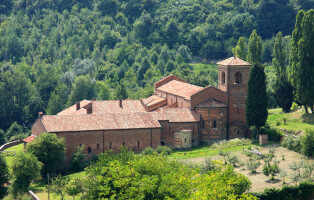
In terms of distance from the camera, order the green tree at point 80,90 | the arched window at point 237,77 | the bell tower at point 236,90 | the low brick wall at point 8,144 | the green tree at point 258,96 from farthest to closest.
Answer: the green tree at point 80,90 < the low brick wall at point 8,144 < the arched window at point 237,77 < the bell tower at point 236,90 < the green tree at point 258,96

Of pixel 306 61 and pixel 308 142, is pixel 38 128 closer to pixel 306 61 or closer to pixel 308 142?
pixel 308 142

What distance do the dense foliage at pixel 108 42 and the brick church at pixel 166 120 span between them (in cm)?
2397

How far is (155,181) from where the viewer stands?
43.8 m

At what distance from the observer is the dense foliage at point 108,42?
105 metres

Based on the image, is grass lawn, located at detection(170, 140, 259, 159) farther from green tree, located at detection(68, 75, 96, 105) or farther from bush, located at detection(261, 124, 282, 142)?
green tree, located at detection(68, 75, 96, 105)

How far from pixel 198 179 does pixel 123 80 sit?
2776 inches

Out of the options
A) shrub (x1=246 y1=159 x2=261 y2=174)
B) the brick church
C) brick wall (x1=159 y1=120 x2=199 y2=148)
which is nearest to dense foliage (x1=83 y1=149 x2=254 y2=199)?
shrub (x1=246 y1=159 x2=261 y2=174)

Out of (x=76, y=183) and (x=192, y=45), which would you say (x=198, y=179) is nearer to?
(x=76, y=183)

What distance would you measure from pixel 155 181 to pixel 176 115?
25063 mm

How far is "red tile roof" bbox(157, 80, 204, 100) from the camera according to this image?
7144 centimetres

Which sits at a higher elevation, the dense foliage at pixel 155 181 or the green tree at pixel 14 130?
the green tree at pixel 14 130

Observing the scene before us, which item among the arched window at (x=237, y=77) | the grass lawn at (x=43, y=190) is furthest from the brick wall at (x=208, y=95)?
the grass lawn at (x=43, y=190)

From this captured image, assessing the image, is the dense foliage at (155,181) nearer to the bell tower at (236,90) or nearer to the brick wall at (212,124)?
the brick wall at (212,124)

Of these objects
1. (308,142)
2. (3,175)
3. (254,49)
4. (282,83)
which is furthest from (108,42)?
(308,142)
